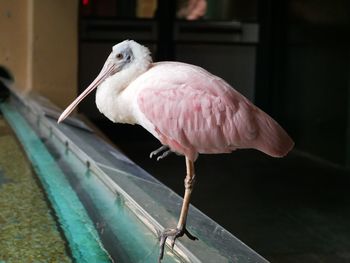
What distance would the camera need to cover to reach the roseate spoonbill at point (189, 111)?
2.32 metres

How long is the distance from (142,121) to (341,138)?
625cm

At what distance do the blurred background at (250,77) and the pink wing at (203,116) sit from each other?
259 cm

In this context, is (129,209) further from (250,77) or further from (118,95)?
(250,77)

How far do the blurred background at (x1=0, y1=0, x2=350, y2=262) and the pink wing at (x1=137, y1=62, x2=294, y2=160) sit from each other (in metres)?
2.59

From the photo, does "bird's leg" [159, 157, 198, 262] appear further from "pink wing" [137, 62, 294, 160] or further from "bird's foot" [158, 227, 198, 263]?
"pink wing" [137, 62, 294, 160]

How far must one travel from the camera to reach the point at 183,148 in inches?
94.7

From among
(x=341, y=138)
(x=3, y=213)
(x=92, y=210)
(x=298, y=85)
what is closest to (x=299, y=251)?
(x=92, y=210)

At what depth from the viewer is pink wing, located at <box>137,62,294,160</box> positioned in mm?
2316

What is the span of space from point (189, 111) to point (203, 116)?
52mm

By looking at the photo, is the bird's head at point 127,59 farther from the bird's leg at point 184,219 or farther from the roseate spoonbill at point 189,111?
the bird's leg at point 184,219

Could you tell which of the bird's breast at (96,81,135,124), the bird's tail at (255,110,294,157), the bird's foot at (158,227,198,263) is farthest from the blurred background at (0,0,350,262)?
the bird's breast at (96,81,135,124)

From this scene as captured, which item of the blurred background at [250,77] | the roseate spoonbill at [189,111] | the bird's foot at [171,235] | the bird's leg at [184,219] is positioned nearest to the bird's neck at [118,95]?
the roseate spoonbill at [189,111]

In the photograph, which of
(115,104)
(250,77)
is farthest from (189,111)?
(250,77)

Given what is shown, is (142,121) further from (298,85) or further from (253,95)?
(253,95)
